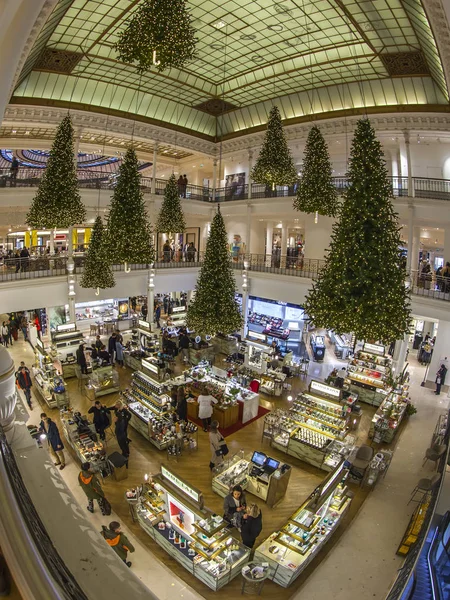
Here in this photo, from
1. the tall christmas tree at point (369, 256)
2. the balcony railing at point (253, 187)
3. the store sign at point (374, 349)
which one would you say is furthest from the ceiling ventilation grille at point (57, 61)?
the store sign at point (374, 349)

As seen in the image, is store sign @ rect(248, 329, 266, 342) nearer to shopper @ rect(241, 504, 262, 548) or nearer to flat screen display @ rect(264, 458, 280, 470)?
flat screen display @ rect(264, 458, 280, 470)

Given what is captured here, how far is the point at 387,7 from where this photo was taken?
11016 mm

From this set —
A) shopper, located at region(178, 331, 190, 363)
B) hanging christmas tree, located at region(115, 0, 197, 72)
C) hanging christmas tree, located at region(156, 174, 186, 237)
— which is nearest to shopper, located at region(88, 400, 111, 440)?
shopper, located at region(178, 331, 190, 363)

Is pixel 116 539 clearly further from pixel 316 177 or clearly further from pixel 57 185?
pixel 316 177

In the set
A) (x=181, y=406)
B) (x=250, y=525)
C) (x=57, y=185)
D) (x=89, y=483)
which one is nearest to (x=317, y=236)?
(x=181, y=406)

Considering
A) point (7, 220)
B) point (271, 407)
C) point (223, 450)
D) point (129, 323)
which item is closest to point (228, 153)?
point (129, 323)

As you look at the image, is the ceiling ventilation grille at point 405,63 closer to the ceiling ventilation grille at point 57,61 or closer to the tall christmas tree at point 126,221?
the tall christmas tree at point 126,221

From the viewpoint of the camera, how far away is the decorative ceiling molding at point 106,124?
16109mm

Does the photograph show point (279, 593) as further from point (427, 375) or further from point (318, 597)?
point (427, 375)

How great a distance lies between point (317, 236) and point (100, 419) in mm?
14010

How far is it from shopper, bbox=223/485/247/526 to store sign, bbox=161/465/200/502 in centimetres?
79

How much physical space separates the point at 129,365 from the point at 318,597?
35.8ft

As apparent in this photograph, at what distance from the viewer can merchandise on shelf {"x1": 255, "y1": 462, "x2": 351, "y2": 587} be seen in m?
6.40

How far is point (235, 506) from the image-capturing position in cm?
725
